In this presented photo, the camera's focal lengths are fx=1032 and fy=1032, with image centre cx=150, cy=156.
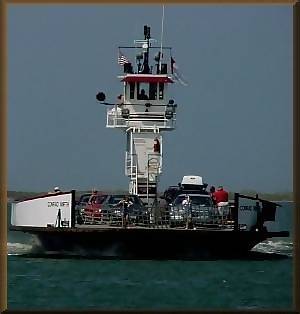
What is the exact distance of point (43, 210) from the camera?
881 inches

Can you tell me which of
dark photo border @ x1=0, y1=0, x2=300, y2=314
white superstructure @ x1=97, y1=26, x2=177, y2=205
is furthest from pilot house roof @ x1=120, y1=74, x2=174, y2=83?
dark photo border @ x1=0, y1=0, x2=300, y2=314

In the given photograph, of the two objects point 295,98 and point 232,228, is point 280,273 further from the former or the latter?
point 295,98

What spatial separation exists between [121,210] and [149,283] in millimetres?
4257

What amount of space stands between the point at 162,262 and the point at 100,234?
1.40 metres

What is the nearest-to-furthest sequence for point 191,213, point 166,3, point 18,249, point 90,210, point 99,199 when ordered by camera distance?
1. point 166,3
2. point 191,213
3. point 90,210
4. point 99,199
5. point 18,249

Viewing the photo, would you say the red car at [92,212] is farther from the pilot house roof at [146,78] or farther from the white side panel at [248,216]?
the pilot house roof at [146,78]

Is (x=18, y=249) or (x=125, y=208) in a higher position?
(x=125, y=208)

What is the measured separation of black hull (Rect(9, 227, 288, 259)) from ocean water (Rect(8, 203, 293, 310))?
28 centimetres

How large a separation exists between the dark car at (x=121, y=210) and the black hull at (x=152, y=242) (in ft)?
2.04

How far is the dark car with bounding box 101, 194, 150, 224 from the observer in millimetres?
21984

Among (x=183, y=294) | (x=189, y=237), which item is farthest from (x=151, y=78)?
(x=183, y=294)

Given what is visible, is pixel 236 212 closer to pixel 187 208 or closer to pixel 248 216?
pixel 248 216

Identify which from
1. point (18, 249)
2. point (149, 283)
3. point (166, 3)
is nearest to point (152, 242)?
point (149, 283)

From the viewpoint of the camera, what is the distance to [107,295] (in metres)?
16.6
